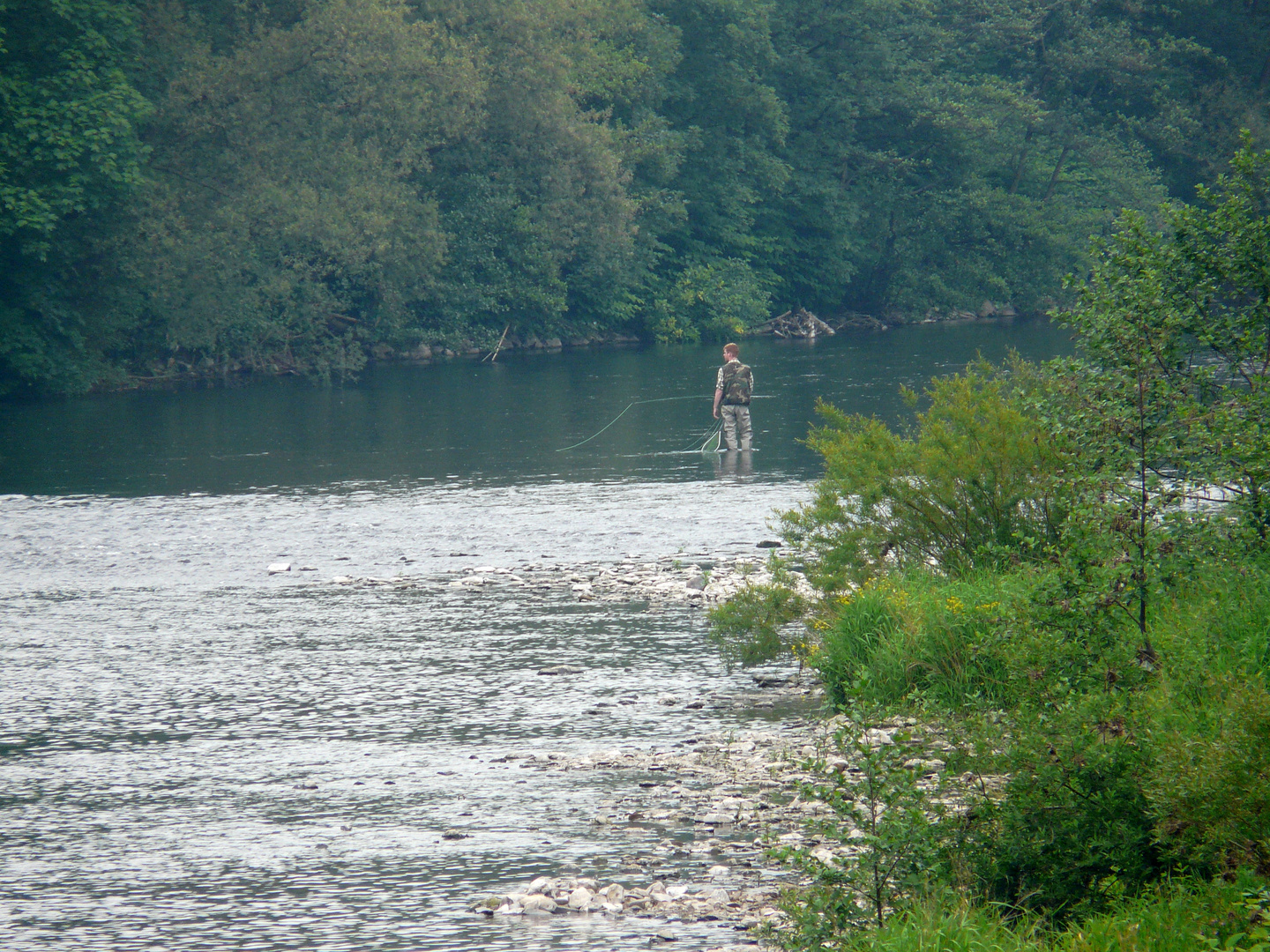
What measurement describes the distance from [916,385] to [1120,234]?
21685 millimetres

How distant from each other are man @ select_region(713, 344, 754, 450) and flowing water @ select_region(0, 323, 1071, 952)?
20.5 inches

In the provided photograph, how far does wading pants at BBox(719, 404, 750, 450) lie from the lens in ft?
68.6

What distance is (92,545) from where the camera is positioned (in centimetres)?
1552

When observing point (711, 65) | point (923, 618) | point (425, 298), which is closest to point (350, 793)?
point (923, 618)

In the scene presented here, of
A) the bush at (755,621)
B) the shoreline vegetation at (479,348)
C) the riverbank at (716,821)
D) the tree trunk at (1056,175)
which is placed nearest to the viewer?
the riverbank at (716,821)

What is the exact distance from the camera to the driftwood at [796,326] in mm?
55719

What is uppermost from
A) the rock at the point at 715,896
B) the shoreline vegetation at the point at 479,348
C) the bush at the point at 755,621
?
the bush at the point at 755,621

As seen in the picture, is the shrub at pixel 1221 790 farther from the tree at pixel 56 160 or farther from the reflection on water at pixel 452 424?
the tree at pixel 56 160

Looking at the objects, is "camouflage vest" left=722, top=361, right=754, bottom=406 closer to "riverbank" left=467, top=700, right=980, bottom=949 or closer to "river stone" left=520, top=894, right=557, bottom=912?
"riverbank" left=467, top=700, right=980, bottom=949

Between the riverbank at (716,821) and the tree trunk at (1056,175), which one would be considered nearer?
the riverbank at (716,821)

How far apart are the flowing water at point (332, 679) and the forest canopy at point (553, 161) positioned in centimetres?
1490

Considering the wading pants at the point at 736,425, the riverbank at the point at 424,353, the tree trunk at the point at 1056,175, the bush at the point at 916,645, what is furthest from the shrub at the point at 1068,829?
the tree trunk at the point at 1056,175

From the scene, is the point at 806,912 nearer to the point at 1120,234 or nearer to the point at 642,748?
the point at 642,748

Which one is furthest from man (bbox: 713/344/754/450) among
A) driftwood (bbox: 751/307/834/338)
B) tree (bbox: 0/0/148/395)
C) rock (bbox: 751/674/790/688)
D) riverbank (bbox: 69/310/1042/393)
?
driftwood (bbox: 751/307/834/338)
